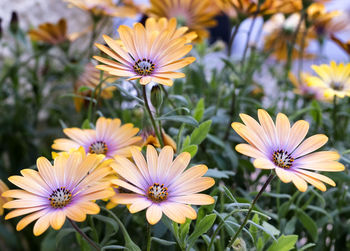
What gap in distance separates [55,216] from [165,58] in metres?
0.19

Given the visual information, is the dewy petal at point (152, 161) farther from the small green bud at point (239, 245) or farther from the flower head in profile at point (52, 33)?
the flower head in profile at point (52, 33)

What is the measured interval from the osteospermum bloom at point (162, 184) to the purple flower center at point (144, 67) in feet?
0.25

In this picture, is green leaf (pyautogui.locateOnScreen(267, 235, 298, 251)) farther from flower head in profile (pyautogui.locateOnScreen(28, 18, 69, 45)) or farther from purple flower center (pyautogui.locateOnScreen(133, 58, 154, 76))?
flower head in profile (pyautogui.locateOnScreen(28, 18, 69, 45))

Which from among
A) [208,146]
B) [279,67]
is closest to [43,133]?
[208,146]

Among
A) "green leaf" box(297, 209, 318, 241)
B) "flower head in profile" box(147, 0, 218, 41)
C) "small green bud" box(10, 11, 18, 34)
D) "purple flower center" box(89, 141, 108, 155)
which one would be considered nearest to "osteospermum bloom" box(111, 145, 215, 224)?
"purple flower center" box(89, 141, 108, 155)

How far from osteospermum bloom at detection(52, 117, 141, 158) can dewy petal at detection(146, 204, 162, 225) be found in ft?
0.41

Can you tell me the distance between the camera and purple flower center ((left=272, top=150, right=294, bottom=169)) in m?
0.37

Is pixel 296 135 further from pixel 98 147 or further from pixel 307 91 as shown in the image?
pixel 307 91

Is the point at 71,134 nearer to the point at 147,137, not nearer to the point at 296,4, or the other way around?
the point at 147,137

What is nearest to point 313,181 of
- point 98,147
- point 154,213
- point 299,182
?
point 299,182

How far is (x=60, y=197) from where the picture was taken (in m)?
0.37

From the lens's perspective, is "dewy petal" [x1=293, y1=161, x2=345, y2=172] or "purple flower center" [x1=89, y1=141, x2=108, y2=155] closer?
"dewy petal" [x1=293, y1=161, x2=345, y2=172]

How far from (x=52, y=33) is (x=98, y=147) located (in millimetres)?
428

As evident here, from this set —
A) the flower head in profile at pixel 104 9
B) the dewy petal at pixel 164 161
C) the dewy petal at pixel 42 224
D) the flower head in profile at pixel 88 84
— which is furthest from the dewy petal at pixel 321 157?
the flower head in profile at pixel 104 9
